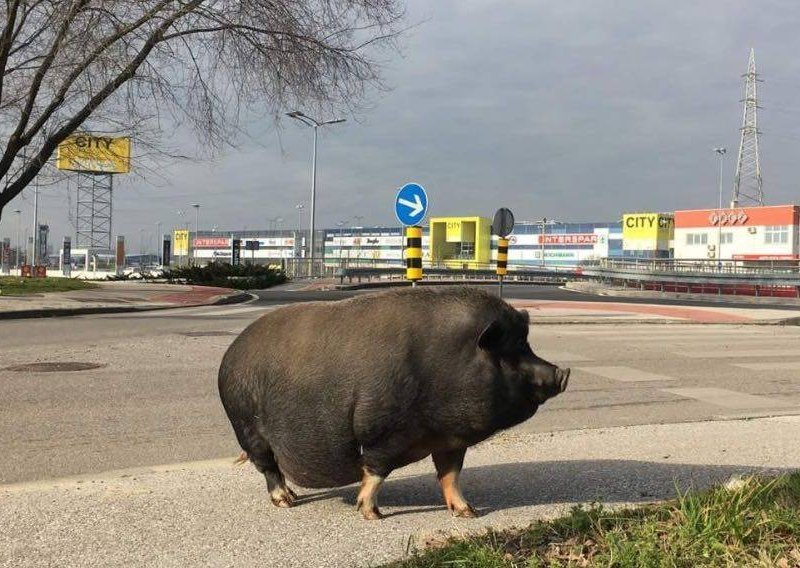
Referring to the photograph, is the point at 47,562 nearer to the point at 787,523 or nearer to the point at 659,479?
the point at 787,523

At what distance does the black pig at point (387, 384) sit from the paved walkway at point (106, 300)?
15.5 meters

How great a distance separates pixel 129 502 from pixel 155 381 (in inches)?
187

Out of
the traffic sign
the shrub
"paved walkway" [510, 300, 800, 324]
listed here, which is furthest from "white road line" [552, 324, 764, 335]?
the shrub

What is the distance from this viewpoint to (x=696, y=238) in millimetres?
72062

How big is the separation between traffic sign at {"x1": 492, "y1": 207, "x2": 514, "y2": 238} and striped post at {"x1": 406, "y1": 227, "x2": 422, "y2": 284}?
3.26 meters

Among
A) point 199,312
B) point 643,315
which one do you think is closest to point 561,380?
point 199,312

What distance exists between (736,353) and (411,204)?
19.6 ft

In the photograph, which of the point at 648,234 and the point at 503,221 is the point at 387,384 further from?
the point at 648,234

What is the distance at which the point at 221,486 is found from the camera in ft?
14.9

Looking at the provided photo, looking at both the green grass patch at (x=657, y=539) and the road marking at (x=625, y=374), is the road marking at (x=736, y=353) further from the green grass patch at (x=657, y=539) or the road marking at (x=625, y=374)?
the green grass patch at (x=657, y=539)

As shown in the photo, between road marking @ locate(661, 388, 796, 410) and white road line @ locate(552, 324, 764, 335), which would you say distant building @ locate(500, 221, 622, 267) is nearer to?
white road line @ locate(552, 324, 764, 335)

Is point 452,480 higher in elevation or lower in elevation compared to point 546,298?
higher

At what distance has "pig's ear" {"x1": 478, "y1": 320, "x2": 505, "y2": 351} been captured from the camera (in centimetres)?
354

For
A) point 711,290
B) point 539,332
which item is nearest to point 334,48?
point 539,332
